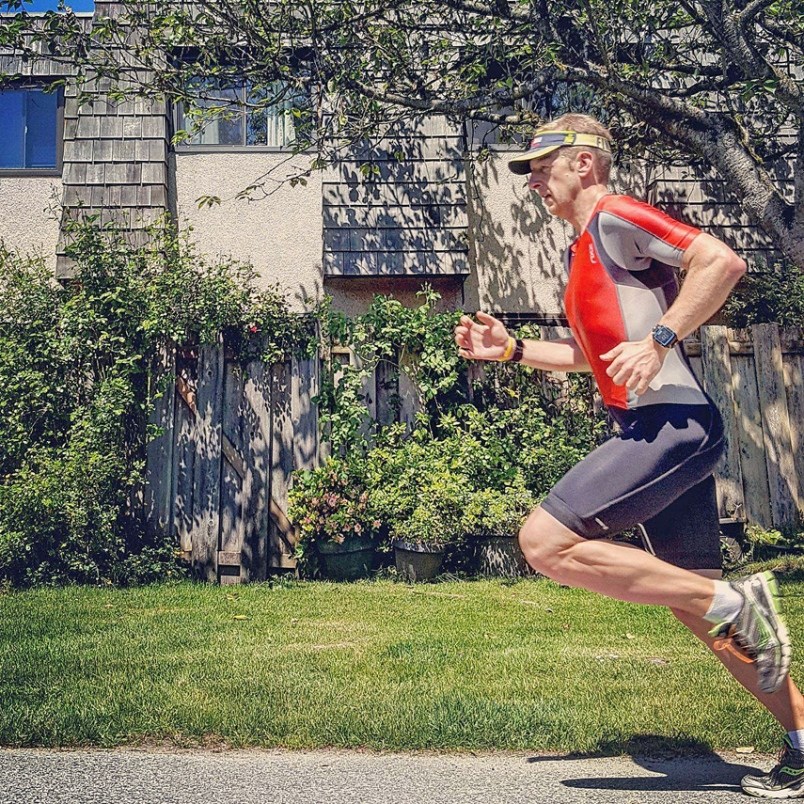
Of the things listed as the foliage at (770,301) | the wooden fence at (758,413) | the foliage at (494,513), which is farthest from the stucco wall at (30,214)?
the foliage at (770,301)

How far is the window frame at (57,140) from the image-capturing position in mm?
11180

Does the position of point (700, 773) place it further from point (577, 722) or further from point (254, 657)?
point (254, 657)

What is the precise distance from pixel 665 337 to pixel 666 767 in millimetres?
1490

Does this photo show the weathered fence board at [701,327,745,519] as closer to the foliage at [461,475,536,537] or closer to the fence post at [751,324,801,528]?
the fence post at [751,324,801,528]

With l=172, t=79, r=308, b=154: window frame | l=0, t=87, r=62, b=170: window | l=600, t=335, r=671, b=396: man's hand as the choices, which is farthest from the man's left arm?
l=0, t=87, r=62, b=170: window

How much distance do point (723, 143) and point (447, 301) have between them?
3713mm

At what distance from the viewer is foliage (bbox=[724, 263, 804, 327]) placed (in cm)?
970

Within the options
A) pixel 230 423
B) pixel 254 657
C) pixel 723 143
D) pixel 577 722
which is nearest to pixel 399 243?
pixel 230 423

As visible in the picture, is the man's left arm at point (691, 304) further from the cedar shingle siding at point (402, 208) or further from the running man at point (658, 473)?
the cedar shingle siding at point (402, 208)

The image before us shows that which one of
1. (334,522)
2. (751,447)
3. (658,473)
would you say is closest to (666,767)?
(658,473)

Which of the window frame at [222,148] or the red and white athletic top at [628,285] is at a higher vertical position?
the window frame at [222,148]

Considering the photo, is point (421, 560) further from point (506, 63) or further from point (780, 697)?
point (780, 697)

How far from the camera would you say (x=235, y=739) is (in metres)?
3.57

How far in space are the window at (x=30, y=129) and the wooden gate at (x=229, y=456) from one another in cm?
415
